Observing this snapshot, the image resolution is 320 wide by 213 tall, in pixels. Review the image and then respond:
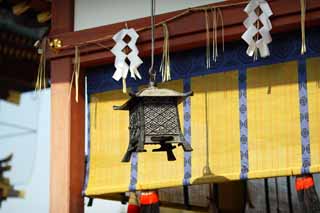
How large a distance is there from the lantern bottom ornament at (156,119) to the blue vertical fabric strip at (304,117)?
0.81 meters

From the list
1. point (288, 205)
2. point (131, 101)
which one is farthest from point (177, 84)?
point (288, 205)

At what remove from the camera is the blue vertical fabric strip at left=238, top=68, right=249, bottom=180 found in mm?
5367

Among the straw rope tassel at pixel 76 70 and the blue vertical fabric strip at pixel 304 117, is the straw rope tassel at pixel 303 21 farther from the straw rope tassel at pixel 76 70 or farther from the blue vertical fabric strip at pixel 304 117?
the straw rope tassel at pixel 76 70

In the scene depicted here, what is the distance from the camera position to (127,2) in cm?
600

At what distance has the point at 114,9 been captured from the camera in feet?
19.8

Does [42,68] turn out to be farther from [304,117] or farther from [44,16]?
[304,117]

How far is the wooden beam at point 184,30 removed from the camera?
521cm

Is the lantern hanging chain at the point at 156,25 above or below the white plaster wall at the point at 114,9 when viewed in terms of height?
below

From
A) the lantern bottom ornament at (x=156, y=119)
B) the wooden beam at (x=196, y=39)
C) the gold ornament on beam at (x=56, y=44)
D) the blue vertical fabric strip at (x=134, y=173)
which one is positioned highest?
the gold ornament on beam at (x=56, y=44)

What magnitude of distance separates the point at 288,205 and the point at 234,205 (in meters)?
0.54

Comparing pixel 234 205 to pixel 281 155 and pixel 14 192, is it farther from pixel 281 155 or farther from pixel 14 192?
pixel 14 192

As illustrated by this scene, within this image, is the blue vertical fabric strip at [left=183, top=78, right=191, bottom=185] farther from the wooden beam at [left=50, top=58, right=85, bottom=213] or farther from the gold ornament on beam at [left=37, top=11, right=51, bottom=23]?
the gold ornament on beam at [left=37, top=11, right=51, bottom=23]

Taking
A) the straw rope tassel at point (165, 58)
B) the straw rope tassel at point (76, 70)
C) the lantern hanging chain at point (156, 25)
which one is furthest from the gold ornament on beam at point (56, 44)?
the straw rope tassel at point (165, 58)

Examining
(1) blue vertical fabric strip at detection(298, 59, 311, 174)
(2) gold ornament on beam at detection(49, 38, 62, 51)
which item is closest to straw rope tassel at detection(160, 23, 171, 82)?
(2) gold ornament on beam at detection(49, 38, 62, 51)
